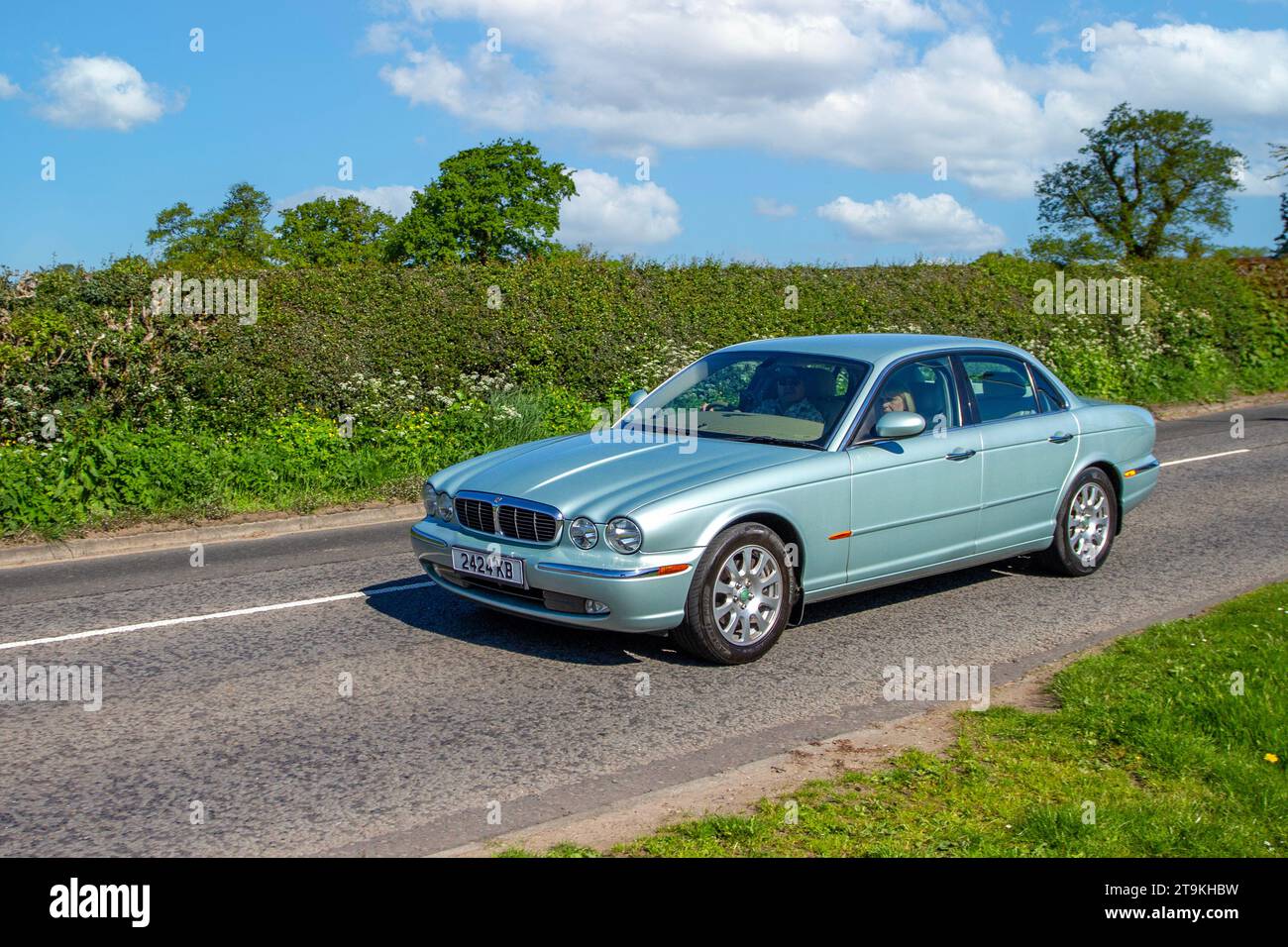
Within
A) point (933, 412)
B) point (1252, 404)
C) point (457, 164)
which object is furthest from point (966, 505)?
point (457, 164)

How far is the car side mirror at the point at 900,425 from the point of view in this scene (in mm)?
6898

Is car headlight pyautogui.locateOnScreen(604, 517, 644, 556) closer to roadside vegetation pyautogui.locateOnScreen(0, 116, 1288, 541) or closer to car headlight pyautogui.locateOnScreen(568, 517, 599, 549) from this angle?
car headlight pyautogui.locateOnScreen(568, 517, 599, 549)

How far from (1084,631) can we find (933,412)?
163cm

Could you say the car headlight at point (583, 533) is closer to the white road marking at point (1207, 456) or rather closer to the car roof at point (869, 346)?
the car roof at point (869, 346)

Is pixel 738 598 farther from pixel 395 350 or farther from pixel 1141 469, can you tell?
pixel 395 350

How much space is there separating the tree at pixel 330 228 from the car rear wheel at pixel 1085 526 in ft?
202

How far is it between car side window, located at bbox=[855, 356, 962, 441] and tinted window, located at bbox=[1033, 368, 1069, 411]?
103 cm

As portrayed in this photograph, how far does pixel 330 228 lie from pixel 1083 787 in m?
68.7

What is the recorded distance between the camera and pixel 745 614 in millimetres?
6469

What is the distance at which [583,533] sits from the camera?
6.19 m

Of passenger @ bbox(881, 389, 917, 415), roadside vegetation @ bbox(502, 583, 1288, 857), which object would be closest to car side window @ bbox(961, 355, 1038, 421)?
passenger @ bbox(881, 389, 917, 415)

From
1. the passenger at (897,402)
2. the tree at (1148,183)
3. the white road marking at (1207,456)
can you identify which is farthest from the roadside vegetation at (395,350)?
the tree at (1148,183)

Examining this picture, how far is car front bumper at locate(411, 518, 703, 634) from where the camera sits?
6059 mm
